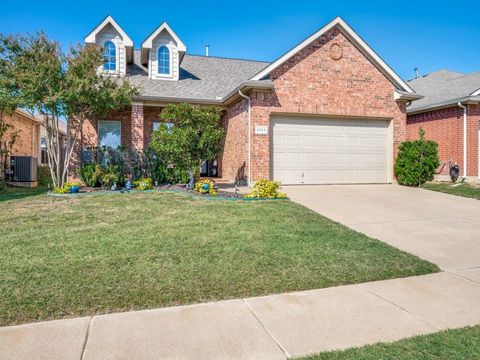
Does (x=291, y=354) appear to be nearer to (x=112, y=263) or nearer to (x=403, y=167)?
(x=112, y=263)

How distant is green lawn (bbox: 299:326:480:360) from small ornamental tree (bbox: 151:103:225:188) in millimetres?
8250

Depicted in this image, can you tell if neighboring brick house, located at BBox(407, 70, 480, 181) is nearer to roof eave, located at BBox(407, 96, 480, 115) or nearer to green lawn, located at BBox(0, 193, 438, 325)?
roof eave, located at BBox(407, 96, 480, 115)

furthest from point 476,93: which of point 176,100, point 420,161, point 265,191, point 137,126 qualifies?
point 137,126

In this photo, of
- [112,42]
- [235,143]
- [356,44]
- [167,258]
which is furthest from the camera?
[112,42]

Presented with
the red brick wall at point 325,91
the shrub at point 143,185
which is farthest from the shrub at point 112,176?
the red brick wall at point 325,91

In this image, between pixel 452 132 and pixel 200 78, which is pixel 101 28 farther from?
pixel 452 132

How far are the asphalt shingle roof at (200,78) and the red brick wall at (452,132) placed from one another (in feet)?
28.3

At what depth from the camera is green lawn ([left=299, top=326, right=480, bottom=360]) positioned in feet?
8.77

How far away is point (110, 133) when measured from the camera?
47.3 ft

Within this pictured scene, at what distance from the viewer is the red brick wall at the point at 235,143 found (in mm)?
12297

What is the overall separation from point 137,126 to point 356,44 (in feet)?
29.2

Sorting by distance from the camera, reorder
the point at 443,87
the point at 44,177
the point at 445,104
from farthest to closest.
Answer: the point at 44,177
the point at 443,87
the point at 445,104

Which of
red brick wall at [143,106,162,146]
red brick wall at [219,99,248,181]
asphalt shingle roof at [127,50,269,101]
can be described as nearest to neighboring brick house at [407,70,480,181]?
asphalt shingle roof at [127,50,269,101]

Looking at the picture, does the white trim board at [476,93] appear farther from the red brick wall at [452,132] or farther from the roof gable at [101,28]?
the roof gable at [101,28]
